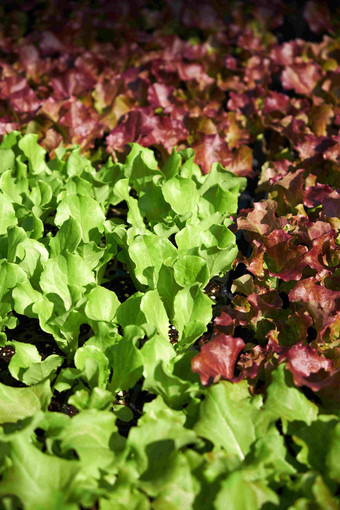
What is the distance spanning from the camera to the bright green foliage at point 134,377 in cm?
97

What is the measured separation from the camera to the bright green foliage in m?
0.97

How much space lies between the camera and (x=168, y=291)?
1.49 metres

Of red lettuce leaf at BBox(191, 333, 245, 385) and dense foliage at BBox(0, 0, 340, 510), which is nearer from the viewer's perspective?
dense foliage at BBox(0, 0, 340, 510)

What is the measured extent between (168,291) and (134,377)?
30cm

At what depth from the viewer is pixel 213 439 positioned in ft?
3.52

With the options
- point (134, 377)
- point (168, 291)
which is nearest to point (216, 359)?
point (134, 377)

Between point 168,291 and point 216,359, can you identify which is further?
point 168,291

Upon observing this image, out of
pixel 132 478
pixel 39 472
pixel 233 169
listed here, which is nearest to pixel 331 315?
pixel 132 478

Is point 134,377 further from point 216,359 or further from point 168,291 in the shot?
point 168,291

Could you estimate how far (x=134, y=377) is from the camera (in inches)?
49.6

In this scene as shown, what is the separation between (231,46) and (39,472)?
3.09 meters

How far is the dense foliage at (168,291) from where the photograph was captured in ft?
3.32

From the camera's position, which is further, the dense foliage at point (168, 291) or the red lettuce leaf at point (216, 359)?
the red lettuce leaf at point (216, 359)

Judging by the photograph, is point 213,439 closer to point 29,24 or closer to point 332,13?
point 29,24
